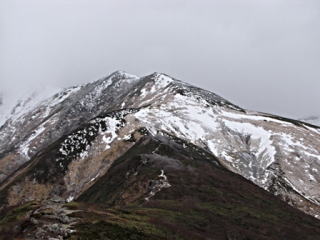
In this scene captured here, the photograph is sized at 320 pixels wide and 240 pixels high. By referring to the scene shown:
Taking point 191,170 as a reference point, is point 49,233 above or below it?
below

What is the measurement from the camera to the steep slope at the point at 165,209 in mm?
78438

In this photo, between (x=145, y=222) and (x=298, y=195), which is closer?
(x=145, y=222)

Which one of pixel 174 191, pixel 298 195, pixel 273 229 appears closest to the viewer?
pixel 273 229

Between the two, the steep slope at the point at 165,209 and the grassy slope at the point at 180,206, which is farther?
the grassy slope at the point at 180,206

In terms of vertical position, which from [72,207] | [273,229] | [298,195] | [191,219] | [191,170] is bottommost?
[72,207]

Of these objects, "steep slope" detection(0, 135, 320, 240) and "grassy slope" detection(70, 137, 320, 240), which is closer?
"steep slope" detection(0, 135, 320, 240)

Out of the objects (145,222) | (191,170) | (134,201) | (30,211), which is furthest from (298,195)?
(30,211)

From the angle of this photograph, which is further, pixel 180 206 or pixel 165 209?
pixel 180 206

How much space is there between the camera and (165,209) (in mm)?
113812

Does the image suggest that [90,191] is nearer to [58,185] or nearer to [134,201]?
[58,185]

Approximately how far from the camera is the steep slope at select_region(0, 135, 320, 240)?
78.4 meters

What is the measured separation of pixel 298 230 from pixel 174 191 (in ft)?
111

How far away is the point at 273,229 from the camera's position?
122750 millimetres

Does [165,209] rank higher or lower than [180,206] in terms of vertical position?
lower
